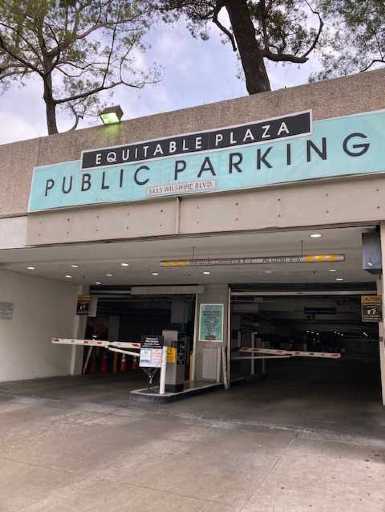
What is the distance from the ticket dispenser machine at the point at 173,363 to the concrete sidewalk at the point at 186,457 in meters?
0.80

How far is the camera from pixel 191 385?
11.1 meters

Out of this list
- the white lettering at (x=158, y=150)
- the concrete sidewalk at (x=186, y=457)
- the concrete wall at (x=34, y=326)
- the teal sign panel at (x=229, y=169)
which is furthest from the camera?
the concrete wall at (x=34, y=326)

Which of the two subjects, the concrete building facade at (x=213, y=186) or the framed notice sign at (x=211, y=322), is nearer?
the concrete building facade at (x=213, y=186)

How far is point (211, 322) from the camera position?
12.4 metres

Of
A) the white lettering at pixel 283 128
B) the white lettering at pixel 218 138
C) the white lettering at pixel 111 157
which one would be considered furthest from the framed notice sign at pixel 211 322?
the white lettering at pixel 283 128

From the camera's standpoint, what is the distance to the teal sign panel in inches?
237

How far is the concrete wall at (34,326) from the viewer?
1134cm

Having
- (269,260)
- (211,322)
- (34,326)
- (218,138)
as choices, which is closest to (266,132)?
(218,138)

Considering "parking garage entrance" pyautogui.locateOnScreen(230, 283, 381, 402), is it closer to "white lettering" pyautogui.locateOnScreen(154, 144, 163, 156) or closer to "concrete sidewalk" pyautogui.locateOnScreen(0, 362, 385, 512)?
"concrete sidewalk" pyautogui.locateOnScreen(0, 362, 385, 512)

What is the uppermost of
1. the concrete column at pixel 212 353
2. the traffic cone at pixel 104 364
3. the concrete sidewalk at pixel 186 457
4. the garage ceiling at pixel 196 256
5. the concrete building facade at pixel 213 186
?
the concrete building facade at pixel 213 186

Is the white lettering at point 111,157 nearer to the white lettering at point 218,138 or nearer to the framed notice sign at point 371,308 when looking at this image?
the white lettering at point 218,138

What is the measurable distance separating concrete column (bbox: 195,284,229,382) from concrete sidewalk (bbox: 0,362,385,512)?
9.94 ft

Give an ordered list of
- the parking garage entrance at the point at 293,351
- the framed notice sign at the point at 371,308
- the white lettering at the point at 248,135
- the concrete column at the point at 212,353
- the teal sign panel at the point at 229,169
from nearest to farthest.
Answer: the teal sign panel at the point at 229,169 → the white lettering at the point at 248,135 → the framed notice sign at the point at 371,308 → the parking garage entrance at the point at 293,351 → the concrete column at the point at 212,353

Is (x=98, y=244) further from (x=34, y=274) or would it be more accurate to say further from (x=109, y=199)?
(x=34, y=274)
